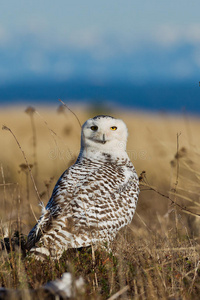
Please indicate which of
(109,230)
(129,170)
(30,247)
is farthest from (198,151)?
(30,247)

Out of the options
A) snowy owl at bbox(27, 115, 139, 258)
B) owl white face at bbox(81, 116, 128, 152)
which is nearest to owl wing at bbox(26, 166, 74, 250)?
snowy owl at bbox(27, 115, 139, 258)

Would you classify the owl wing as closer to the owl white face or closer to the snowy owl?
the snowy owl

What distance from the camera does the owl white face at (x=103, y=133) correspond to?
4.96m

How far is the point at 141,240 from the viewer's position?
185 inches

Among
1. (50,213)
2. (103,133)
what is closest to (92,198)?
(50,213)

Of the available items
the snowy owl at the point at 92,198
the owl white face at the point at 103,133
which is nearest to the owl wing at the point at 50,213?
the snowy owl at the point at 92,198

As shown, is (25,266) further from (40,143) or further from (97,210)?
(40,143)

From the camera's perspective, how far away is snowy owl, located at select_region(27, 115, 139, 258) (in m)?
3.85

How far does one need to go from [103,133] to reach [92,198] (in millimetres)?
1063

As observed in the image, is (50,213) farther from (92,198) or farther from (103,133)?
(103,133)

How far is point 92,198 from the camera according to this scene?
13.5ft

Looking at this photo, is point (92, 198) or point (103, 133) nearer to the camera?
point (92, 198)

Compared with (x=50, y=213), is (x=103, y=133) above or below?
above

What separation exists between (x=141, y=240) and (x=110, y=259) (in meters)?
0.98
